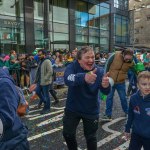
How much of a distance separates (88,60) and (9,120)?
162cm

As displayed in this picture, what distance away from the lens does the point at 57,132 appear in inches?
197

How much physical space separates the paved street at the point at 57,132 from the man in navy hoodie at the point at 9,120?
2.42 m

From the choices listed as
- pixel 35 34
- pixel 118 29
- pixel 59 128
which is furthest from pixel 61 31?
pixel 59 128

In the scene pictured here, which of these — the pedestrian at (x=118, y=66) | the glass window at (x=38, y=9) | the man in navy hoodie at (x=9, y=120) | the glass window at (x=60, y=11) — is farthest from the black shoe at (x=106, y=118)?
the glass window at (x=60, y=11)

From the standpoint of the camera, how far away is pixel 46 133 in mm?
4969

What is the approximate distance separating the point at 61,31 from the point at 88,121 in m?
19.5

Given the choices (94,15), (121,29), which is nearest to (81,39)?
(94,15)

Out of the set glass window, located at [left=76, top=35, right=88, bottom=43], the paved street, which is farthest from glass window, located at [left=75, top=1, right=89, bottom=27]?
the paved street

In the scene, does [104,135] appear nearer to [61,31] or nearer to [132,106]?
[132,106]

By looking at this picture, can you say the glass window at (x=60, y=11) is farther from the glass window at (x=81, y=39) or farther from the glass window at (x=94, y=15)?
the glass window at (x=94, y=15)

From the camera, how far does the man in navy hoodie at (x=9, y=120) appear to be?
159 cm

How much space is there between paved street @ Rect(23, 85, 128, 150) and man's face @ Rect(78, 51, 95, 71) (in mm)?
1691

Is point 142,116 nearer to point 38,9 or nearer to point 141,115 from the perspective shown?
point 141,115

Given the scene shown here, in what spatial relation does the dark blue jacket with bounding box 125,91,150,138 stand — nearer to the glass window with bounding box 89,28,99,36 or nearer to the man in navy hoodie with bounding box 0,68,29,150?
the man in navy hoodie with bounding box 0,68,29,150
